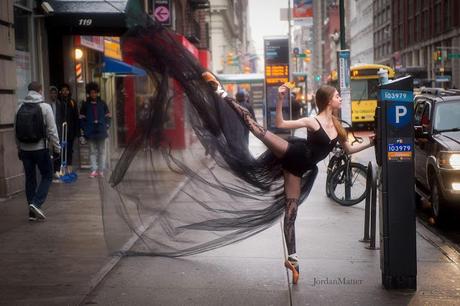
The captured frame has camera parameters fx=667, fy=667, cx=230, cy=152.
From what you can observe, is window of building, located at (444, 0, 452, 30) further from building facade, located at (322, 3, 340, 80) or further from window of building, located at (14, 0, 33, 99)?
building facade, located at (322, 3, 340, 80)

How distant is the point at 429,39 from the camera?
6719 centimetres

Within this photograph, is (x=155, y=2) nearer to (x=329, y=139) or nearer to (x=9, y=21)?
(x=9, y=21)

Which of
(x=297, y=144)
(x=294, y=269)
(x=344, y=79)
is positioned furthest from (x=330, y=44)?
(x=294, y=269)

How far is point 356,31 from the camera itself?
130 meters

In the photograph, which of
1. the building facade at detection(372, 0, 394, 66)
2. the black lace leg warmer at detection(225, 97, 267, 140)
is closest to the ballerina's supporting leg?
the black lace leg warmer at detection(225, 97, 267, 140)

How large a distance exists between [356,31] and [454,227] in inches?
4906

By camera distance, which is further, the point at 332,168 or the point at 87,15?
the point at 87,15

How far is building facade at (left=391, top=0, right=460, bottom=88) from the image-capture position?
56000 millimetres

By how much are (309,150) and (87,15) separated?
9153mm

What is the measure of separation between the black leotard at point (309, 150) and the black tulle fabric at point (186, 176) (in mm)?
371

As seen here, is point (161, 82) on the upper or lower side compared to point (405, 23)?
lower

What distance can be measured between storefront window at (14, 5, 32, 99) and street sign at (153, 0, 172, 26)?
28.2ft

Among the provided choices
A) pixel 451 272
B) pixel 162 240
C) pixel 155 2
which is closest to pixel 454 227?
pixel 451 272

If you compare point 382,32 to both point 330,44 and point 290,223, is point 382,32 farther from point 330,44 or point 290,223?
point 290,223
